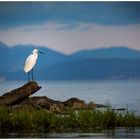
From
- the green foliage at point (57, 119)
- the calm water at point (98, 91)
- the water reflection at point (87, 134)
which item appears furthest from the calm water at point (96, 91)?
the water reflection at point (87, 134)

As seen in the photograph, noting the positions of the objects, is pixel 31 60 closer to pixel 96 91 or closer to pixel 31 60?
pixel 31 60

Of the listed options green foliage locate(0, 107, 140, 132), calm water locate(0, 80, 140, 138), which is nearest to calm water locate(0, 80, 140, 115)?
calm water locate(0, 80, 140, 138)

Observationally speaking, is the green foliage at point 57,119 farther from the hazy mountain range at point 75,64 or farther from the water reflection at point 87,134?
the hazy mountain range at point 75,64

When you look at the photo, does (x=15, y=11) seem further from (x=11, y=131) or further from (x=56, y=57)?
(x=11, y=131)

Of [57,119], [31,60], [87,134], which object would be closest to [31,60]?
[31,60]

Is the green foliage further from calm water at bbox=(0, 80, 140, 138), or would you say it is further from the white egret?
the white egret

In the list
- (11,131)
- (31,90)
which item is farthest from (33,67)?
(11,131)
